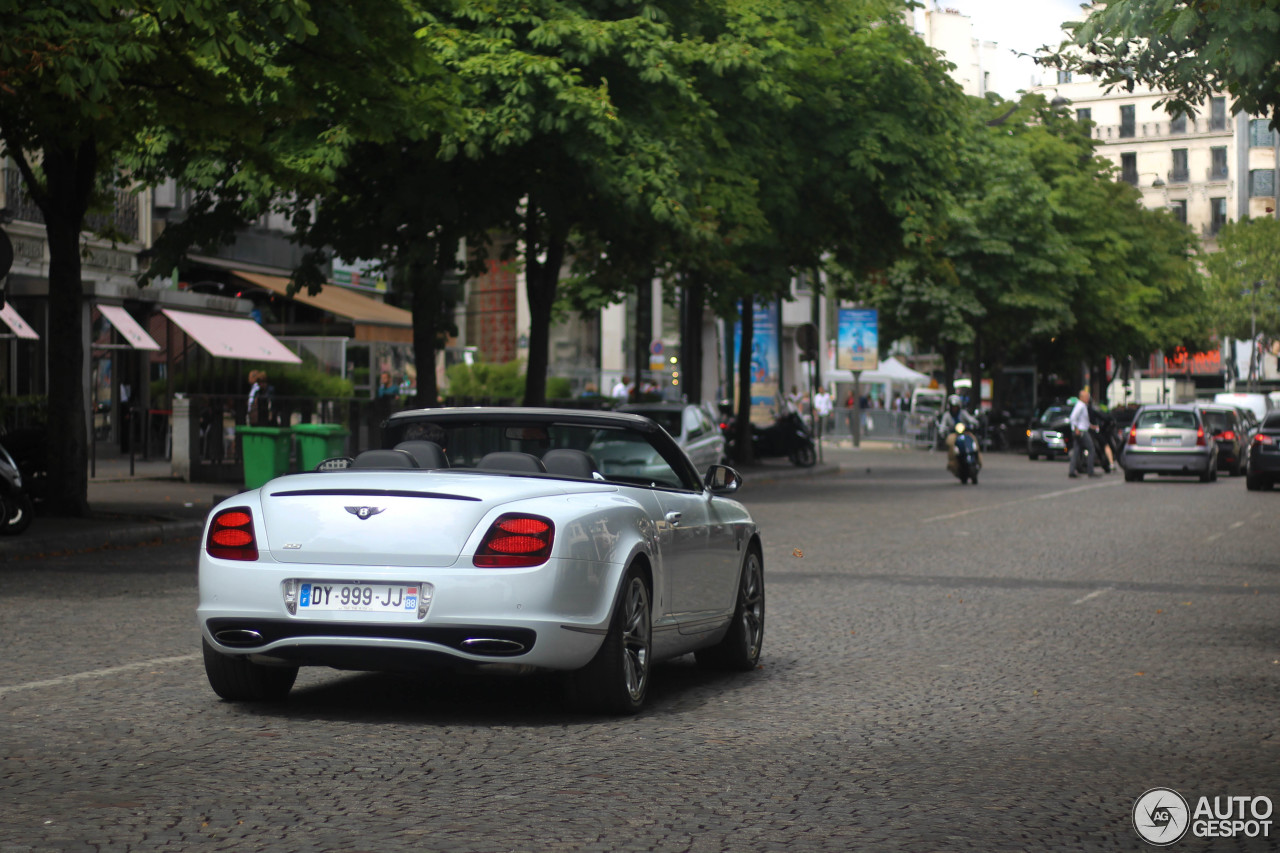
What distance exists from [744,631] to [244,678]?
2.74 metres

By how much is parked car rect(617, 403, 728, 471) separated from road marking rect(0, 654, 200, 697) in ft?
59.5

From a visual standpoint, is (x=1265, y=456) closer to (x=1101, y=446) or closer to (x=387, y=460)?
(x=1101, y=446)

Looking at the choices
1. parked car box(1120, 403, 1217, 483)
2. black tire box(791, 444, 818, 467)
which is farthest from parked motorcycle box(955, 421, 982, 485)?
black tire box(791, 444, 818, 467)

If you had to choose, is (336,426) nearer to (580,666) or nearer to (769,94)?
(769,94)

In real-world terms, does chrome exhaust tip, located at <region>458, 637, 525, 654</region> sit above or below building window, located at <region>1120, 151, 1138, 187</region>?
below

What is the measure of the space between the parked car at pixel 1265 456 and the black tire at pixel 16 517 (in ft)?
75.6

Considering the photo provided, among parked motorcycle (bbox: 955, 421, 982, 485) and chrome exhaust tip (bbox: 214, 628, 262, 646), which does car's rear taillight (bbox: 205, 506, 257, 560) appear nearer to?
chrome exhaust tip (bbox: 214, 628, 262, 646)

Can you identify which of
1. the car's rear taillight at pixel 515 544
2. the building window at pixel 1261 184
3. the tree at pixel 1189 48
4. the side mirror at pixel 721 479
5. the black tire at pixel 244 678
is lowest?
the black tire at pixel 244 678

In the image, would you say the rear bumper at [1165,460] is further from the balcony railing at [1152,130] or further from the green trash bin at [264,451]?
Answer: the balcony railing at [1152,130]

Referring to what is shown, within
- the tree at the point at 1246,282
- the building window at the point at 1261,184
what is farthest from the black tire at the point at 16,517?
the building window at the point at 1261,184

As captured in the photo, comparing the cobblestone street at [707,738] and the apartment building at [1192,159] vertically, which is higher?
the apartment building at [1192,159]

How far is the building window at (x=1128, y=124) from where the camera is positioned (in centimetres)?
12250

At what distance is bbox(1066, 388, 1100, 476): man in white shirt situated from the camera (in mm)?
38688

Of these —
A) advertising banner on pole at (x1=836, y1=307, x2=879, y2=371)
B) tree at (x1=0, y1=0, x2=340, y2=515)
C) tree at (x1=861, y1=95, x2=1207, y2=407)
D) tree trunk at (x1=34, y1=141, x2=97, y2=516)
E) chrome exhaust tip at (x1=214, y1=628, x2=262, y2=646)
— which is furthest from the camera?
tree at (x1=861, y1=95, x2=1207, y2=407)
